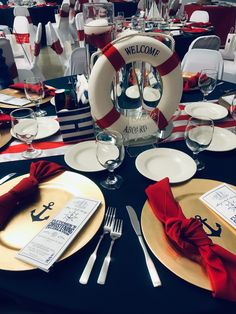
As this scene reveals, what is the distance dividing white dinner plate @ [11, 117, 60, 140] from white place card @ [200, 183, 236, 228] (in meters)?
0.64

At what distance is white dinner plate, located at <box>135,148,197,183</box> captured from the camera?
2.78ft

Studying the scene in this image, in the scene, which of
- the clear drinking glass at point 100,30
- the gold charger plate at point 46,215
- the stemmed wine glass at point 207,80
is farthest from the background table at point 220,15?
the gold charger plate at point 46,215

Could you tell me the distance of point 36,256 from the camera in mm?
596

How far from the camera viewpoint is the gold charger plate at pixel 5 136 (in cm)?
106

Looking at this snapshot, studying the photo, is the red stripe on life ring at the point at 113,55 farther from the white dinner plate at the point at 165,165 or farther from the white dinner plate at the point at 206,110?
the white dinner plate at the point at 206,110

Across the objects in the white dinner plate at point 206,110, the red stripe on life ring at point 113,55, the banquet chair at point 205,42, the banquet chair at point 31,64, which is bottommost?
the banquet chair at point 31,64

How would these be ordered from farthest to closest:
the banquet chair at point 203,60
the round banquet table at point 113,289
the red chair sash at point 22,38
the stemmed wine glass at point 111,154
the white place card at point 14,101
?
the red chair sash at point 22,38 < the banquet chair at point 203,60 < the white place card at point 14,101 < the stemmed wine glass at point 111,154 < the round banquet table at point 113,289

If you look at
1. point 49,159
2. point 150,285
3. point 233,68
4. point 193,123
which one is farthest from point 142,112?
point 233,68

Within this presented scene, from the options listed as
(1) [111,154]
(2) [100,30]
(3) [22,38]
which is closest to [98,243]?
(1) [111,154]

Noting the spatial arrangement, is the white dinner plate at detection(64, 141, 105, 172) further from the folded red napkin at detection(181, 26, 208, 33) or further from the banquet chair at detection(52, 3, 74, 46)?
the banquet chair at detection(52, 3, 74, 46)

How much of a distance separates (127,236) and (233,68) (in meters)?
2.48

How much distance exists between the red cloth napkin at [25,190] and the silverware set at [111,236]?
0.74 feet

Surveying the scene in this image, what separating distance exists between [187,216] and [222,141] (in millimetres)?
438

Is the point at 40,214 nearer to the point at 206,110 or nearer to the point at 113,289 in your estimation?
the point at 113,289
